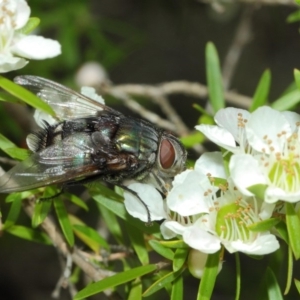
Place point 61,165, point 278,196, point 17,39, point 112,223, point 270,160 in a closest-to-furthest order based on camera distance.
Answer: point 278,196, point 270,160, point 61,165, point 17,39, point 112,223

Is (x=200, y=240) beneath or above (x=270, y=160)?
beneath

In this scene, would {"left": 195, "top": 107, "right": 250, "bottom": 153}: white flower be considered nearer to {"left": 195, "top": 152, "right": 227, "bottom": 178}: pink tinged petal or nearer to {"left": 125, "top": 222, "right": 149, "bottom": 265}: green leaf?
{"left": 195, "top": 152, "right": 227, "bottom": 178}: pink tinged petal

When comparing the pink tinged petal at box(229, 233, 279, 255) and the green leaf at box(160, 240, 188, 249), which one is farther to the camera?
the green leaf at box(160, 240, 188, 249)

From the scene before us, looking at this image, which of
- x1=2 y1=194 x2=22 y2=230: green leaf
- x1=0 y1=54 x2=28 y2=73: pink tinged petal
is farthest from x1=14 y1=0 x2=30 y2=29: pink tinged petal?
x1=2 y1=194 x2=22 y2=230: green leaf

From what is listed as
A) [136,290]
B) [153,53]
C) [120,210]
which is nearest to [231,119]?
[120,210]

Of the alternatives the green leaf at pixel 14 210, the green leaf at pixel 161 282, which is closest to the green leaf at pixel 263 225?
the green leaf at pixel 161 282

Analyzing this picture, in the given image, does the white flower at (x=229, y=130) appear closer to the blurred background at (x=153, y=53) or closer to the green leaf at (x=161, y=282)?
the green leaf at (x=161, y=282)

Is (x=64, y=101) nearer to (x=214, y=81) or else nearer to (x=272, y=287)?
(x=214, y=81)
